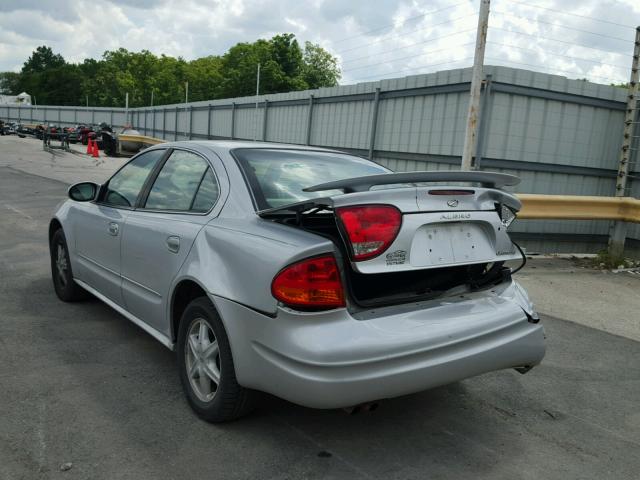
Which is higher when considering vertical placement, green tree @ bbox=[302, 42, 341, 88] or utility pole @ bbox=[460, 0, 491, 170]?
green tree @ bbox=[302, 42, 341, 88]

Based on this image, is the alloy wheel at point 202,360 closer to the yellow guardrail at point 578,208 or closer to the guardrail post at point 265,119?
the yellow guardrail at point 578,208

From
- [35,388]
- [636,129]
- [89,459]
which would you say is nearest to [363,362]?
[89,459]

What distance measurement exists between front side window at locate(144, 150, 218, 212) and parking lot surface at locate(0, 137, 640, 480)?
111 centimetres

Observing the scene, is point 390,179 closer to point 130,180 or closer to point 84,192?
point 130,180

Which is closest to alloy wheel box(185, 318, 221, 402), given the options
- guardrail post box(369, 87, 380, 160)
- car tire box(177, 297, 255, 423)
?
car tire box(177, 297, 255, 423)

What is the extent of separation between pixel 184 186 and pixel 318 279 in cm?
148

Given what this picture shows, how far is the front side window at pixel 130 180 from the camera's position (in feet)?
13.8

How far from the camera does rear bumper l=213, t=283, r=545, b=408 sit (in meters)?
2.58

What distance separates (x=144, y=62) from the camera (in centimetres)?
10294

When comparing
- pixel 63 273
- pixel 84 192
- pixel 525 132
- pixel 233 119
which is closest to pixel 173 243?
pixel 84 192

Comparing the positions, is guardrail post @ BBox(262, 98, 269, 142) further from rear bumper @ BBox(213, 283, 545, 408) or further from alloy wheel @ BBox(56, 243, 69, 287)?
rear bumper @ BBox(213, 283, 545, 408)

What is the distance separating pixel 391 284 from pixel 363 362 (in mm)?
594

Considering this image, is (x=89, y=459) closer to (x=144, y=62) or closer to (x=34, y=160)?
(x=34, y=160)

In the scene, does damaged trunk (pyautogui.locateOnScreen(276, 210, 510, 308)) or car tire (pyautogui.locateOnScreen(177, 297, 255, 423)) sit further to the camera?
car tire (pyautogui.locateOnScreen(177, 297, 255, 423))
